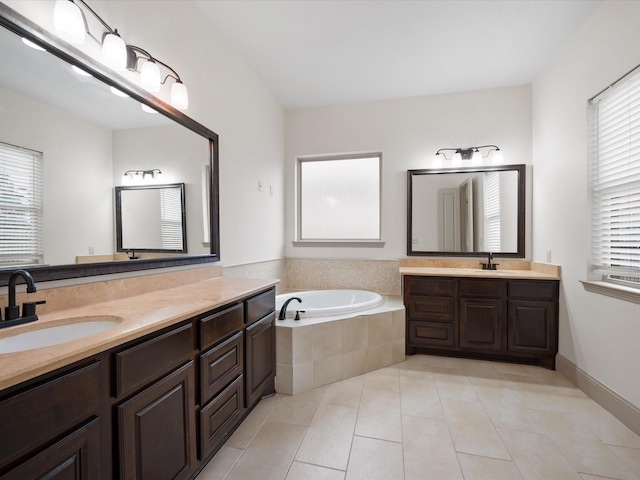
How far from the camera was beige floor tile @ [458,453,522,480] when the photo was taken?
4.62ft

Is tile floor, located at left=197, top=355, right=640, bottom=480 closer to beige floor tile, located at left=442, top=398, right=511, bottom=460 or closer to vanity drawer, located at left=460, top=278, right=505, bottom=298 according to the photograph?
beige floor tile, located at left=442, top=398, right=511, bottom=460

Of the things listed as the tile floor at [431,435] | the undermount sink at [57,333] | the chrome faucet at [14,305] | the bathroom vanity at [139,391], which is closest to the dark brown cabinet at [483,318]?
the tile floor at [431,435]

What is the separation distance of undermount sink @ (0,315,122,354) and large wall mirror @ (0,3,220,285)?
21 cm

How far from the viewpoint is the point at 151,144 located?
1.70 m

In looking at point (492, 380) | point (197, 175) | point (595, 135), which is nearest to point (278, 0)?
point (197, 175)

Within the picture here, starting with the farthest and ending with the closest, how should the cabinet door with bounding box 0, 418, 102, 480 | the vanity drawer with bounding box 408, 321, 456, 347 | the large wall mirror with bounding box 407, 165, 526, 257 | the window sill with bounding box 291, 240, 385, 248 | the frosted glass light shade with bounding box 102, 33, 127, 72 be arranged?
the window sill with bounding box 291, 240, 385, 248
the large wall mirror with bounding box 407, 165, 526, 257
the vanity drawer with bounding box 408, 321, 456, 347
the frosted glass light shade with bounding box 102, 33, 127, 72
the cabinet door with bounding box 0, 418, 102, 480

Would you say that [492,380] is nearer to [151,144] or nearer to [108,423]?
[108,423]

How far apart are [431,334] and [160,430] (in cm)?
243

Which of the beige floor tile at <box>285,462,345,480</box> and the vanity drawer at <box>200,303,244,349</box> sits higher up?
the vanity drawer at <box>200,303,244,349</box>

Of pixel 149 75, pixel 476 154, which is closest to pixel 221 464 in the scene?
pixel 149 75

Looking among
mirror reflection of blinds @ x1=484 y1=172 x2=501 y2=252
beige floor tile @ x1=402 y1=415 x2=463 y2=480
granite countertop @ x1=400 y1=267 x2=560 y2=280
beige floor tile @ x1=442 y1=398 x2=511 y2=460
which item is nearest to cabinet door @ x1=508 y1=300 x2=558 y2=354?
granite countertop @ x1=400 y1=267 x2=560 y2=280

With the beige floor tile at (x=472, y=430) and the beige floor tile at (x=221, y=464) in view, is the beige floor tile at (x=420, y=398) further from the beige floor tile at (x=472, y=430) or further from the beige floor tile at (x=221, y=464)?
the beige floor tile at (x=221, y=464)

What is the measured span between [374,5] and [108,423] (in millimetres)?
2716

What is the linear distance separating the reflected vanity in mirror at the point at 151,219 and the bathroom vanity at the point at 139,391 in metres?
0.29
